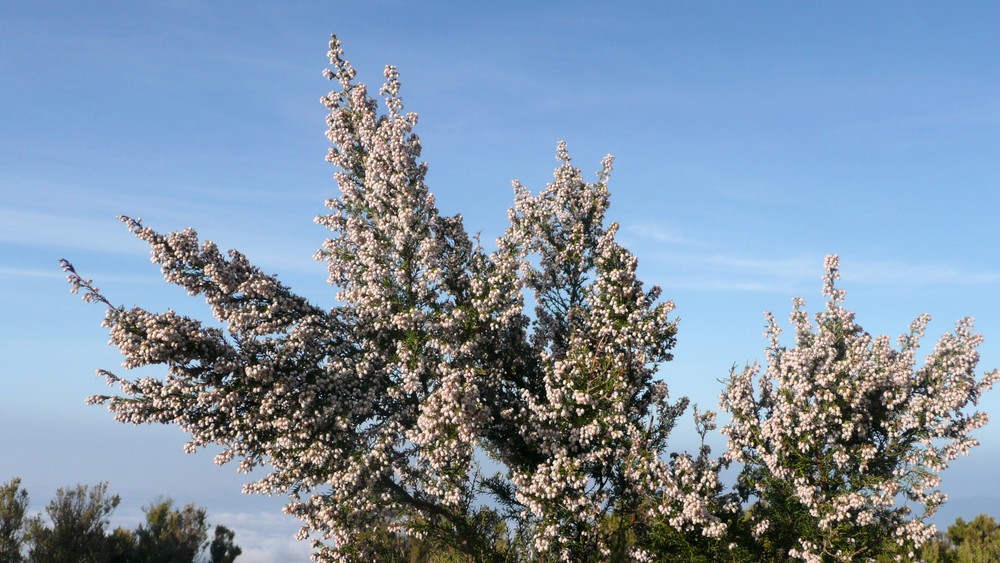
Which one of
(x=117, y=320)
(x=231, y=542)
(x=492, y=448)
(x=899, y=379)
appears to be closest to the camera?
(x=117, y=320)

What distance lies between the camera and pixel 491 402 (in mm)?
22094

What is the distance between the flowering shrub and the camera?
19781mm

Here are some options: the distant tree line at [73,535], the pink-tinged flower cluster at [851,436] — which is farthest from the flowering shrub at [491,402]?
the distant tree line at [73,535]

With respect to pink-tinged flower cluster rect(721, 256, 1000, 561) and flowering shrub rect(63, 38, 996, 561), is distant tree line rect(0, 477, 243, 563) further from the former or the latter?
pink-tinged flower cluster rect(721, 256, 1000, 561)

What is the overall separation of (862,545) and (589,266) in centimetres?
1083

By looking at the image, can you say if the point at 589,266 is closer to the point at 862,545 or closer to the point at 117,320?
the point at 862,545

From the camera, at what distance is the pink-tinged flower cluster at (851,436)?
2023 centimetres

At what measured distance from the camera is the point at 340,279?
76.4 feet

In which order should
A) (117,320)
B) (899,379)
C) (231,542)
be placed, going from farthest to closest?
(231,542), (899,379), (117,320)

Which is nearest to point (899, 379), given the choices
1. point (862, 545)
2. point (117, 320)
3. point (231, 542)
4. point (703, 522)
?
point (862, 545)

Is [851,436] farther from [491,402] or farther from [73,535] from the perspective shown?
[73,535]

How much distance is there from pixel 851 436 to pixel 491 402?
32.8 ft

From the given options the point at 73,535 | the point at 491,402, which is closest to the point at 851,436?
the point at 491,402

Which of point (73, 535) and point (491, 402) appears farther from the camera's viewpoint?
point (73, 535)
